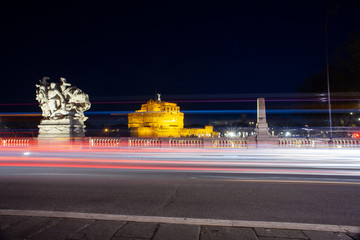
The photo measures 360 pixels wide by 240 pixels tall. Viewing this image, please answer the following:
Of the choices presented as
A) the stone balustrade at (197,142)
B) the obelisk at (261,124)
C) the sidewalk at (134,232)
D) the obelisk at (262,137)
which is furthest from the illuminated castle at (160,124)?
the sidewalk at (134,232)

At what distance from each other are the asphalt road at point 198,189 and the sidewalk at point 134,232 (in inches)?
23.7

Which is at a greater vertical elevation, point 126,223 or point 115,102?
point 115,102

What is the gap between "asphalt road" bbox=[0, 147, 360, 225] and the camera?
4348mm

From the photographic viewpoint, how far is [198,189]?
598 cm

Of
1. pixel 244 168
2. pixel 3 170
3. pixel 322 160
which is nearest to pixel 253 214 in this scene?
pixel 244 168

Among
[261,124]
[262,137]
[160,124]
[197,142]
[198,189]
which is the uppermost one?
[160,124]

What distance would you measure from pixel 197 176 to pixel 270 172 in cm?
263

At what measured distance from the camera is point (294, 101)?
29453 millimetres

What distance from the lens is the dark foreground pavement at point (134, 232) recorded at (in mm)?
3154

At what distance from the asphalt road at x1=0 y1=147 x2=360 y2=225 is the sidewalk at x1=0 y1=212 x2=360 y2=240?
1.97 feet

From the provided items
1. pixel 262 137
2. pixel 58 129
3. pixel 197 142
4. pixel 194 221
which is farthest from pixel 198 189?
pixel 58 129

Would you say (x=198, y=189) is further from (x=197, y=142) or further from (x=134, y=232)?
(x=197, y=142)

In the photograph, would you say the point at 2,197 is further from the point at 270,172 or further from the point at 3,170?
the point at 270,172

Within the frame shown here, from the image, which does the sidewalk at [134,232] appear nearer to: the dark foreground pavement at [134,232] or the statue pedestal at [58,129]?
the dark foreground pavement at [134,232]
